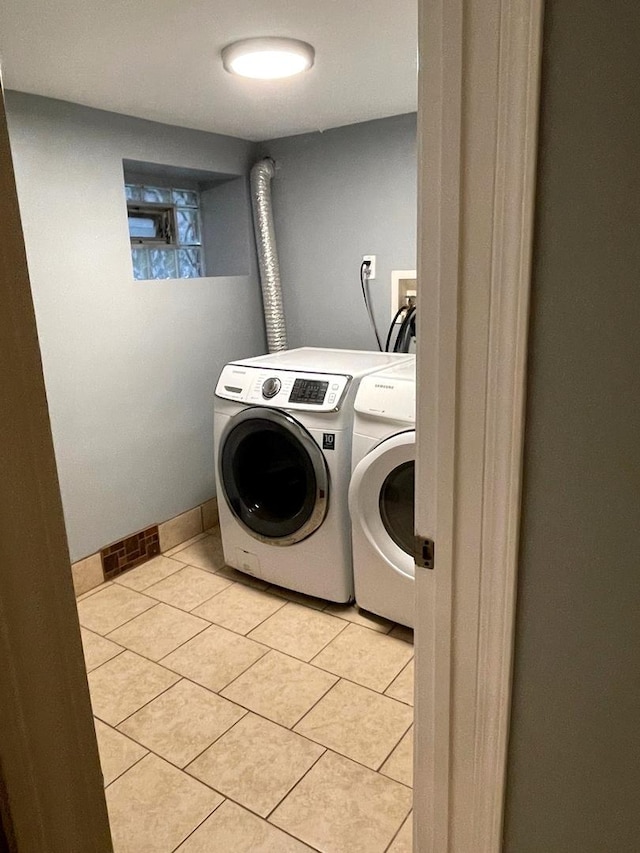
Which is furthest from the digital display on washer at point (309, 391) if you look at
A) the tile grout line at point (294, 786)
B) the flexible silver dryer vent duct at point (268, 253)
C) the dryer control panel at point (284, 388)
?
the tile grout line at point (294, 786)

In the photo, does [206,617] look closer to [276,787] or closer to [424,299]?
[276,787]

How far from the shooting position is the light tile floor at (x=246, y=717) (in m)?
1.58

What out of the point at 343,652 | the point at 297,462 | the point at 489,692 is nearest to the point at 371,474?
the point at 297,462

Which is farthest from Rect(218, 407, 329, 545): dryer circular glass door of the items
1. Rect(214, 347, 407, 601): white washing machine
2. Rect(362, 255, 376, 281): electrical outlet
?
Rect(362, 255, 376, 281): electrical outlet

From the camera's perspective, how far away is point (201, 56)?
1.86 metres

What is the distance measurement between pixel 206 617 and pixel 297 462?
70 centimetres

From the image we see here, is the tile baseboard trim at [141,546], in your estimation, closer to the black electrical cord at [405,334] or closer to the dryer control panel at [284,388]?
the dryer control panel at [284,388]

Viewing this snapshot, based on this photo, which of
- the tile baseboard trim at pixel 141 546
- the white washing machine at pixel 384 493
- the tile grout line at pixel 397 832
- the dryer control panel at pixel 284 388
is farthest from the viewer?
the tile baseboard trim at pixel 141 546

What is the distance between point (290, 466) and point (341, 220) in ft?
4.03

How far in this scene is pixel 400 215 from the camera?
2.79 m

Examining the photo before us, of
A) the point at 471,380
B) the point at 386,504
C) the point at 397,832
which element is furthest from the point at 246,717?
the point at 471,380

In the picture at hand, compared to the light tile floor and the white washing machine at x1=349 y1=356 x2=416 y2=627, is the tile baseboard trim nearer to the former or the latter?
the light tile floor

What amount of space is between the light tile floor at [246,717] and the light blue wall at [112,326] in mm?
431

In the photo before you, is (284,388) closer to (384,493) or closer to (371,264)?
(384,493)
